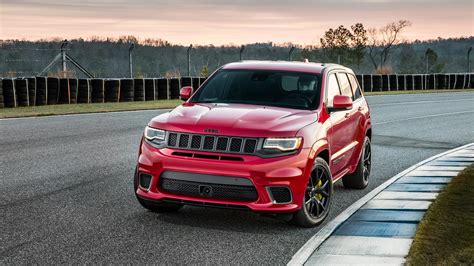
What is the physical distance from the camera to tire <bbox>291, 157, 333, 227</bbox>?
22.6 feet

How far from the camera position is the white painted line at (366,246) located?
5.95m

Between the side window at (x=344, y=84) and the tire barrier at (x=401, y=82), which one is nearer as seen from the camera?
the side window at (x=344, y=84)

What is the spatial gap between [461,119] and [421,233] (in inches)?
641

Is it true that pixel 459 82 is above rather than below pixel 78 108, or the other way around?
above

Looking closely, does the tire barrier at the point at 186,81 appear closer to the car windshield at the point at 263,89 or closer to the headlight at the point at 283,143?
the car windshield at the point at 263,89

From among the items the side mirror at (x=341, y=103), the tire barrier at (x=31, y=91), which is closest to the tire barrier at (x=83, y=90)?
the tire barrier at (x=31, y=91)

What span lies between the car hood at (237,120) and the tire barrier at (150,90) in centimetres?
2003

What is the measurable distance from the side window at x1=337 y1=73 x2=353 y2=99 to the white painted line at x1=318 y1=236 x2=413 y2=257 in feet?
9.36

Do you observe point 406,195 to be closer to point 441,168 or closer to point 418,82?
point 441,168

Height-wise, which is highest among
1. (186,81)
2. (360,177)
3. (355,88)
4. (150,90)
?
(355,88)

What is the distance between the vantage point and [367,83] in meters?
38.8

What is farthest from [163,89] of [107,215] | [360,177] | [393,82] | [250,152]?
[250,152]

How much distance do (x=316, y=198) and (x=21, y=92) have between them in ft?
57.0

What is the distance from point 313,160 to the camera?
6906mm
